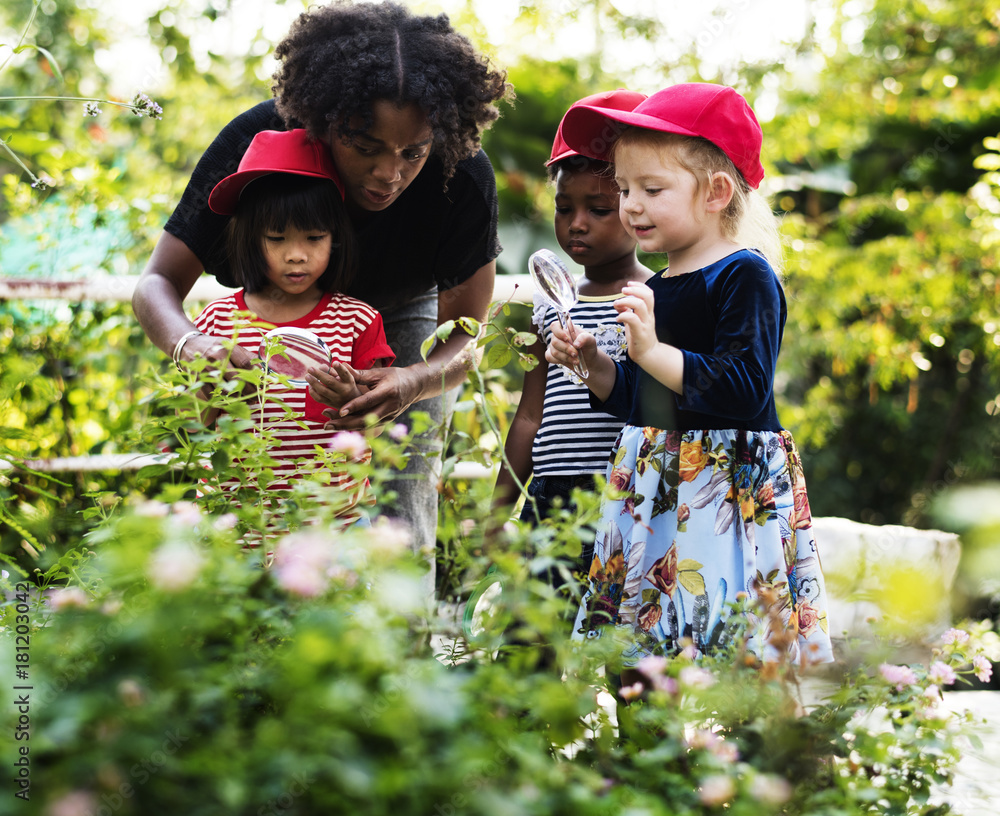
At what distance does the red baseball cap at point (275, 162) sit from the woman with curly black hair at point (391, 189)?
0.03 m

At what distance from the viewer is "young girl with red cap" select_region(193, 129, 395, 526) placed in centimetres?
179

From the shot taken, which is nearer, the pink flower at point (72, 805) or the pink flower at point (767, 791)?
the pink flower at point (72, 805)

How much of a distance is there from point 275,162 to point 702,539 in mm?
1129

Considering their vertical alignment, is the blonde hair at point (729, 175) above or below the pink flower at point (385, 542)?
above

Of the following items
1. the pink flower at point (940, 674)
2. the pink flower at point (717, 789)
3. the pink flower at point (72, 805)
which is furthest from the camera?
the pink flower at point (940, 674)

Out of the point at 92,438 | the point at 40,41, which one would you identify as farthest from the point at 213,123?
the point at 92,438

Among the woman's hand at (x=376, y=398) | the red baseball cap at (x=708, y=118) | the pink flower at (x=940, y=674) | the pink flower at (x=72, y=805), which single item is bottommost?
the pink flower at (x=940, y=674)

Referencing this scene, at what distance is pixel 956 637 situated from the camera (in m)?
1.30

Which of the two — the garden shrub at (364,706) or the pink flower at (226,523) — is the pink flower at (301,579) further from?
the pink flower at (226,523)

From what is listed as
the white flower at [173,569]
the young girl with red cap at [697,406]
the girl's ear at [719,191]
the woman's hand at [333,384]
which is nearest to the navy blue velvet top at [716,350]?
the young girl with red cap at [697,406]

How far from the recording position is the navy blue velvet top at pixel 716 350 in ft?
4.72

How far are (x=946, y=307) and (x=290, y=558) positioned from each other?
6026mm

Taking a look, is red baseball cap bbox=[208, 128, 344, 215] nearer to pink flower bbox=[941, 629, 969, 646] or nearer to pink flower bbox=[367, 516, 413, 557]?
pink flower bbox=[367, 516, 413, 557]

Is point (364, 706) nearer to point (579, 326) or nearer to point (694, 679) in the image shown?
point (694, 679)
